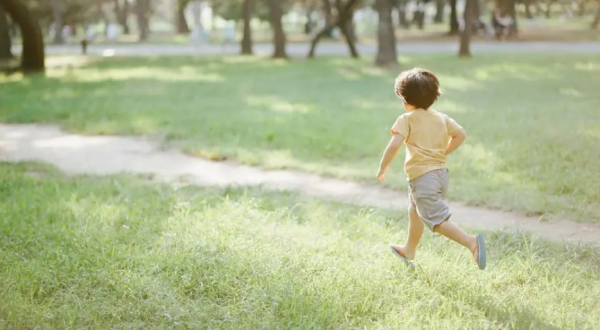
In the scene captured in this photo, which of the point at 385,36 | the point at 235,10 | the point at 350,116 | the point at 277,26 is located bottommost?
the point at 350,116

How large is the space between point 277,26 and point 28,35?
8.46 meters

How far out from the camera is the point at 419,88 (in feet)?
13.1

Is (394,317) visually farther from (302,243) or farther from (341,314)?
(302,243)

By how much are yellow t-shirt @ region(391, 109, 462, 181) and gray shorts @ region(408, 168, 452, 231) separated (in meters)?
0.04

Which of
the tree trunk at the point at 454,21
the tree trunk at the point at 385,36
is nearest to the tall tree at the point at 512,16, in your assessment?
the tree trunk at the point at 454,21

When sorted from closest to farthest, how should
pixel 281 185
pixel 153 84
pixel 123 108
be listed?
pixel 281 185, pixel 123 108, pixel 153 84

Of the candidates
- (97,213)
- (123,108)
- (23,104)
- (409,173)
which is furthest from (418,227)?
(23,104)

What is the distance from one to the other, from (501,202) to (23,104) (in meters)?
9.15

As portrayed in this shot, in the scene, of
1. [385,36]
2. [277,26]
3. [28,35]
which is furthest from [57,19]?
[385,36]

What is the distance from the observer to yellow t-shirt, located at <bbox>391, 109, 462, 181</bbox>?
4.04 metres

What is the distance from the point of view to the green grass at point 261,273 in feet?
12.0

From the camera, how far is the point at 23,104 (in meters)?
12.3

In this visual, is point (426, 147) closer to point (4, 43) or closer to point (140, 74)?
point (140, 74)

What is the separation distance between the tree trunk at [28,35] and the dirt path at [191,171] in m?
9.28
